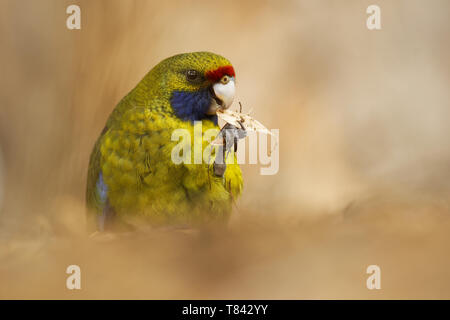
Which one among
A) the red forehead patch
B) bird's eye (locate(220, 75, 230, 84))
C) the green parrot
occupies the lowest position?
the green parrot

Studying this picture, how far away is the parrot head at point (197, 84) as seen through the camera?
1.07 m

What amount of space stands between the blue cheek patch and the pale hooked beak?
15 millimetres

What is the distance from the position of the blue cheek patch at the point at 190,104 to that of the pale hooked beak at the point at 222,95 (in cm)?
2

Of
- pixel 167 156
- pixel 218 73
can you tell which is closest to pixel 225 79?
pixel 218 73

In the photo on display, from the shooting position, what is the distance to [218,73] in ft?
3.50

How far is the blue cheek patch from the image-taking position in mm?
1099

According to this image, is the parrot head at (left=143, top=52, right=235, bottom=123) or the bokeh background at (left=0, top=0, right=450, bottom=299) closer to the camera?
the bokeh background at (left=0, top=0, right=450, bottom=299)

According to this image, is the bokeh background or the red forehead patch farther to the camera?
the red forehead patch

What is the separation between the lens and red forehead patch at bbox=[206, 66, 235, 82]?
1.07 meters

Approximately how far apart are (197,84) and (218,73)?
0.21ft

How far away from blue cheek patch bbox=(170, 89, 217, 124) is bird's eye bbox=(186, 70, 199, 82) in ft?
0.11

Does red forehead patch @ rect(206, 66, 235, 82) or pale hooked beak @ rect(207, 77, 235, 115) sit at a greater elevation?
red forehead patch @ rect(206, 66, 235, 82)

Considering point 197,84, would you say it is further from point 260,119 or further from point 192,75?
point 260,119

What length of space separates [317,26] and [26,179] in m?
0.96
